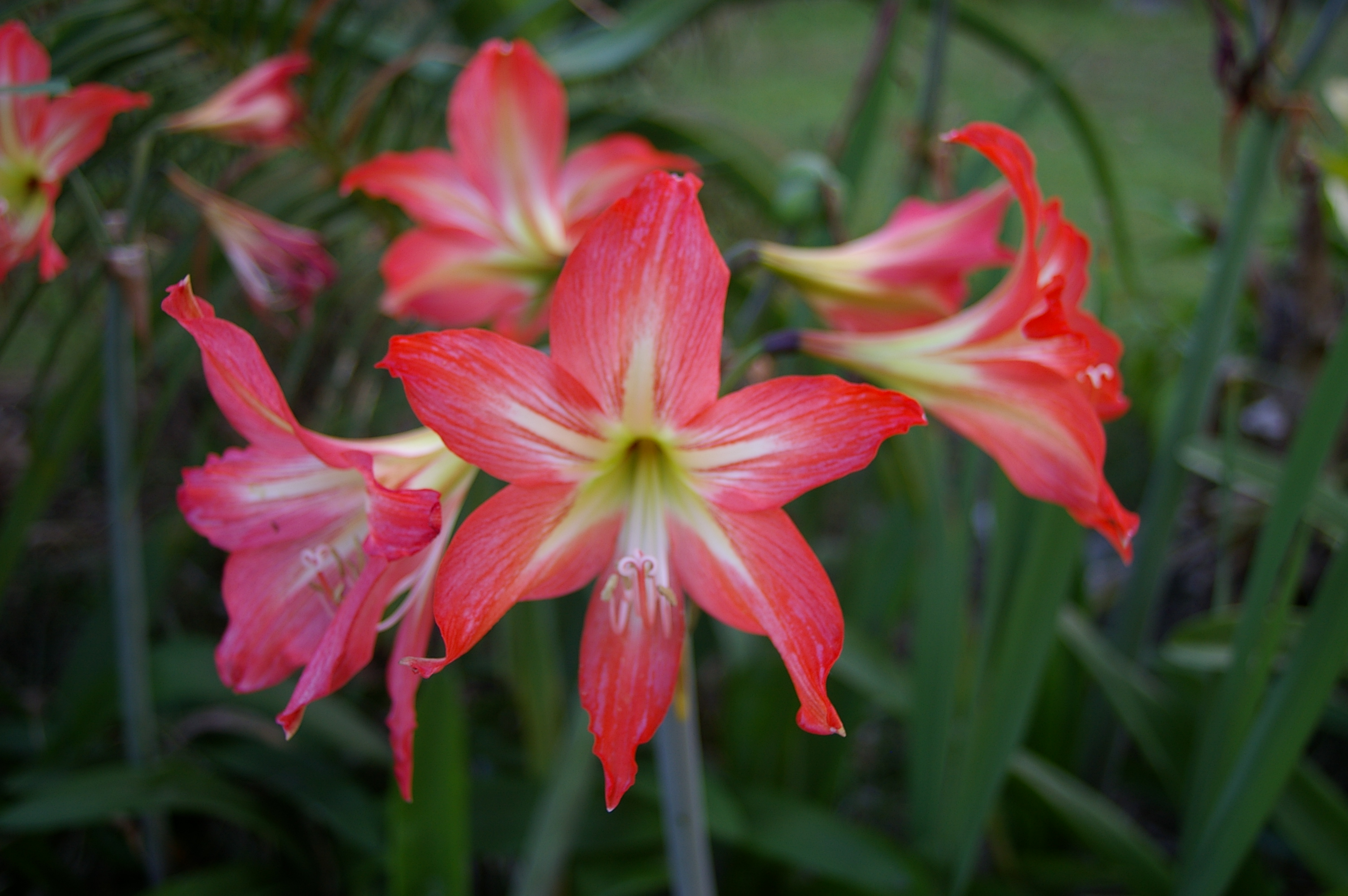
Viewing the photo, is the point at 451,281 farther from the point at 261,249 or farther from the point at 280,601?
the point at 280,601

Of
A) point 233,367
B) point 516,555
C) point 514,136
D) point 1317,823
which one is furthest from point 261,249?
point 1317,823

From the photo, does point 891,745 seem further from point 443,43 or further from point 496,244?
point 443,43

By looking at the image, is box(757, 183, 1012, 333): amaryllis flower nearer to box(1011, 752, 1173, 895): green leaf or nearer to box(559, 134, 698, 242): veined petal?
box(559, 134, 698, 242): veined petal

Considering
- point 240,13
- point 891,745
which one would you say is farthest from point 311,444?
point 891,745

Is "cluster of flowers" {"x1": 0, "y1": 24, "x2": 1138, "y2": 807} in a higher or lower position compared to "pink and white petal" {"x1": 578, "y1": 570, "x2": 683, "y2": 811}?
higher

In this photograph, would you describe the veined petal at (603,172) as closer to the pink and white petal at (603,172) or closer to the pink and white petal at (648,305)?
the pink and white petal at (603,172)

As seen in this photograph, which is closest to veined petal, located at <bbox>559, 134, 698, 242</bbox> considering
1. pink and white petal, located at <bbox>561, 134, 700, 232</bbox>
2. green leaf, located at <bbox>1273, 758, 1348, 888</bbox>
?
pink and white petal, located at <bbox>561, 134, 700, 232</bbox>
